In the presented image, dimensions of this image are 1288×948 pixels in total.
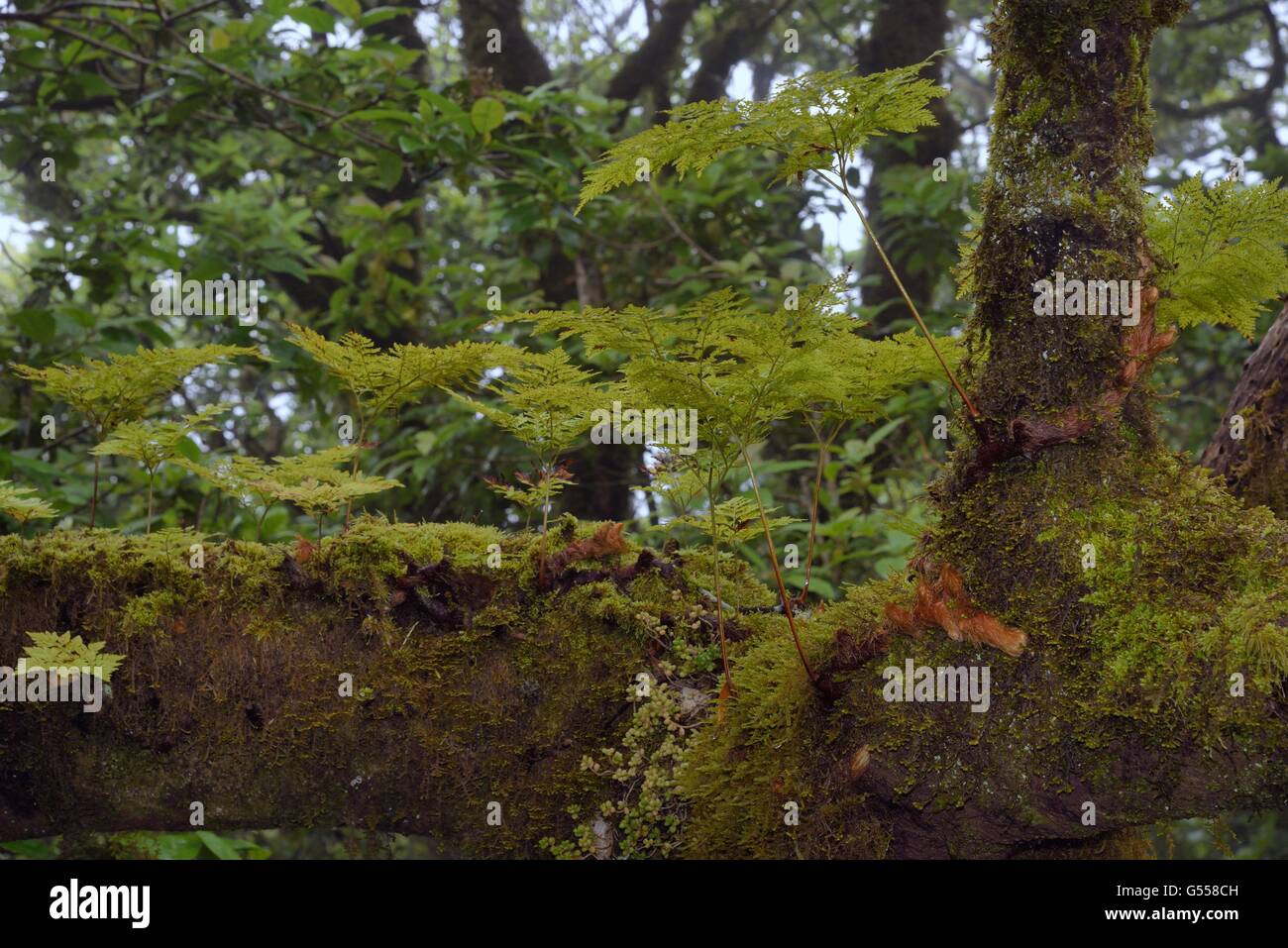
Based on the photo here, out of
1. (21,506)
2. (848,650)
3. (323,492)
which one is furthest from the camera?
(21,506)

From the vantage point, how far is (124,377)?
9.32 feet

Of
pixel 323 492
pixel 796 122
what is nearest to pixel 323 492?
pixel 323 492

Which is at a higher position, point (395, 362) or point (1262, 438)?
point (395, 362)

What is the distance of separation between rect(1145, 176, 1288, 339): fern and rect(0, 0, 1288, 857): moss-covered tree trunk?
0.20m

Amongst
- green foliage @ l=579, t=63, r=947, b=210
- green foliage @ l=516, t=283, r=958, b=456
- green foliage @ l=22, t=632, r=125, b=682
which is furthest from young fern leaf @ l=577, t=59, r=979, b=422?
green foliage @ l=22, t=632, r=125, b=682

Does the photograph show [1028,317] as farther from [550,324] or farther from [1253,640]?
[550,324]

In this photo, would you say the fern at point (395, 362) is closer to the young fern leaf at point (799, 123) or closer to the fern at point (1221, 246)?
the young fern leaf at point (799, 123)

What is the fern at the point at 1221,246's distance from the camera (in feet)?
7.76

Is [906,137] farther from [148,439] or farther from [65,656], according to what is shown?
[65,656]

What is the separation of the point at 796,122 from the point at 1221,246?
3.55ft

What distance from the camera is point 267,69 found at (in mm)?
5156

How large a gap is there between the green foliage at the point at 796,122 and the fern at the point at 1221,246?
69 centimetres
